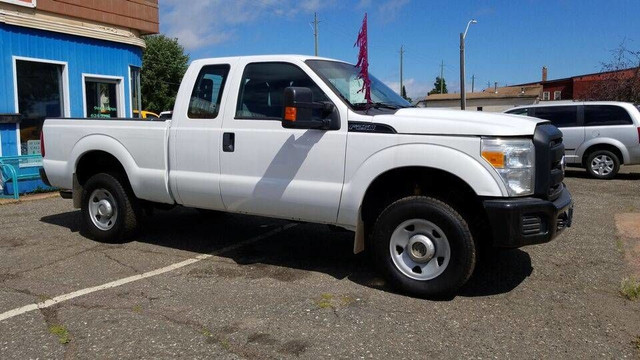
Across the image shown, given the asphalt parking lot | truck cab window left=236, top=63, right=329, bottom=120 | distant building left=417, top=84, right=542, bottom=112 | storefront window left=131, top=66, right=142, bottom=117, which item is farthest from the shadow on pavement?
distant building left=417, top=84, right=542, bottom=112

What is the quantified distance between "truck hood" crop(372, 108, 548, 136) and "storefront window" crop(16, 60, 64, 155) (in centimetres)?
819

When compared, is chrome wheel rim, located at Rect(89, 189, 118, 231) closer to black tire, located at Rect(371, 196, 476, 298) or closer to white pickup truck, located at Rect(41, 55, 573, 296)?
white pickup truck, located at Rect(41, 55, 573, 296)

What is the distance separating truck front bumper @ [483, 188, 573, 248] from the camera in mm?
3965

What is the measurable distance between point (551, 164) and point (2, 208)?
8.02 metres

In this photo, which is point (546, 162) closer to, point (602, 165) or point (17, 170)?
point (17, 170)

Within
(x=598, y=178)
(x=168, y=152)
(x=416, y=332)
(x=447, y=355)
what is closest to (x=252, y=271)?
(x=168, y=152)

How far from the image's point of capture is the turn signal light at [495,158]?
399cm

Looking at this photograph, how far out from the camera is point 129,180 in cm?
592

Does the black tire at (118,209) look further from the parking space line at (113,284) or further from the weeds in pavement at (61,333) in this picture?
the weeds in pavement at (61,333)

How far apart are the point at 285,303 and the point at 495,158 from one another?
6.32ft

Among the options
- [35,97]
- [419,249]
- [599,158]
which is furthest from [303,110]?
[599,158]

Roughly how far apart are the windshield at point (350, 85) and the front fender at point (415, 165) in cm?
59

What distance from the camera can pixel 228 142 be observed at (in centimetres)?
513

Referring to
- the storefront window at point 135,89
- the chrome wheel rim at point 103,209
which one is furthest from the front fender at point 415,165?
the storefront window at point 135,89
